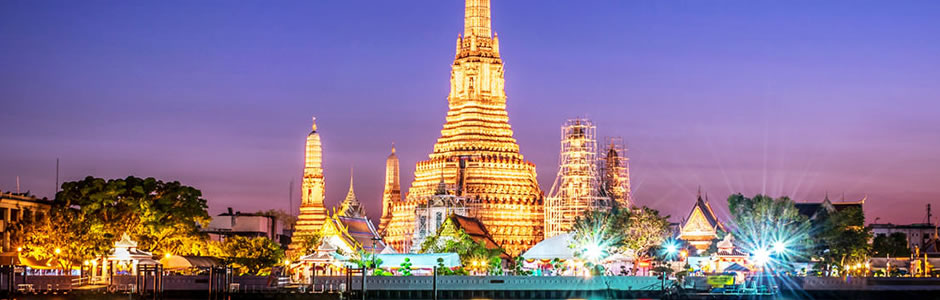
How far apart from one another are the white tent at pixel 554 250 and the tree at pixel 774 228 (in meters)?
12.2

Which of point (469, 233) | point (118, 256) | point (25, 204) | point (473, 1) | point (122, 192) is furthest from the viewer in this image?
point (473, 1)

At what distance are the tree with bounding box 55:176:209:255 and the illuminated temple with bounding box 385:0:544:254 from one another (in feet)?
104

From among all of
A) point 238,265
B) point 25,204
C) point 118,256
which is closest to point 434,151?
point 238,265

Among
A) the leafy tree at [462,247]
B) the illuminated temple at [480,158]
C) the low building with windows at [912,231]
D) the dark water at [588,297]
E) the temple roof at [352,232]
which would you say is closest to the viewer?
the dark water at [588,297]

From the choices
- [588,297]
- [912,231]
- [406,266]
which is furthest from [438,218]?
[912,231]

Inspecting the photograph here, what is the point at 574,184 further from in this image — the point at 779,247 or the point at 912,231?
the point at 912,231

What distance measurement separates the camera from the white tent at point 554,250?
9712 cm

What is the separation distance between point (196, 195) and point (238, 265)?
725 centimetres

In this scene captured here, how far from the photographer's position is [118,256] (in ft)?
260

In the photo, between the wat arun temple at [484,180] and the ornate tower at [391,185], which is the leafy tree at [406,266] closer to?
the wat arun temple at [484,180]

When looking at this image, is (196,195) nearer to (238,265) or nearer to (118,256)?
(238,265)

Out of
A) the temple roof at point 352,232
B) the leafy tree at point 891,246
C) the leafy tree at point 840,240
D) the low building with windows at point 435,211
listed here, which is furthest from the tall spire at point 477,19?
the leafy tree at point 891,246

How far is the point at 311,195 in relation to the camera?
128625 millimetres

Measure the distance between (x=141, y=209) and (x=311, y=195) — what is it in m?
41.8
